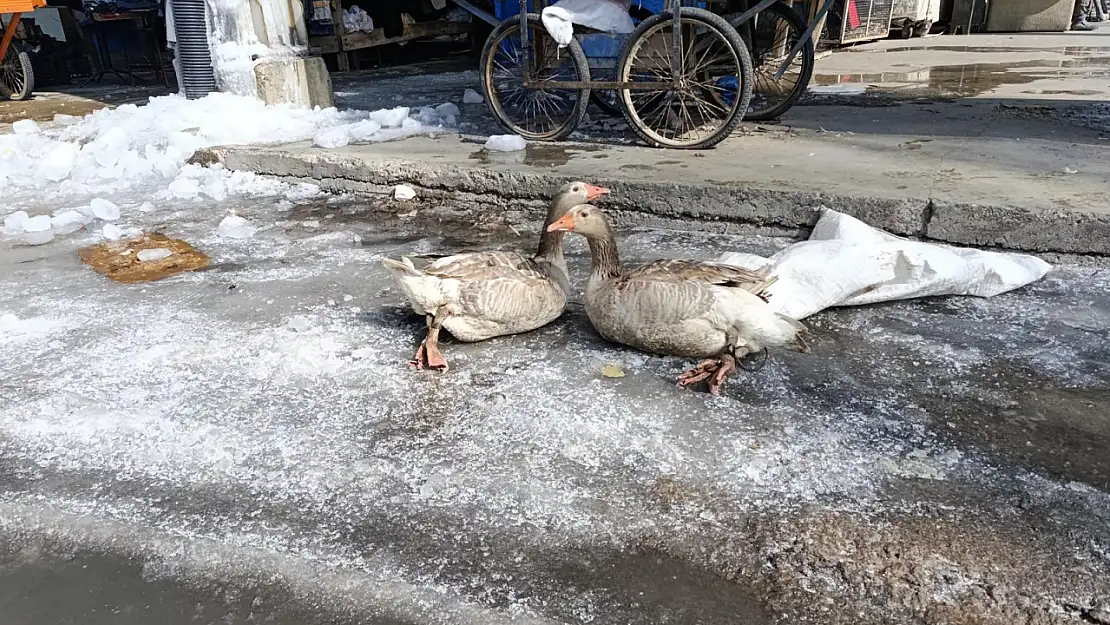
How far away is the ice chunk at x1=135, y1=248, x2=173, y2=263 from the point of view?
4.47 meters

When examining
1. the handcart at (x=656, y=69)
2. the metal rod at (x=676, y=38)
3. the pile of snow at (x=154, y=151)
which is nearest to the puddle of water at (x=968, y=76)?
the handcart at (x=656, y=69)

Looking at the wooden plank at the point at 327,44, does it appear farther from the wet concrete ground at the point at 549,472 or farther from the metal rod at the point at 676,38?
the wet concrete ground at the point at 549,472

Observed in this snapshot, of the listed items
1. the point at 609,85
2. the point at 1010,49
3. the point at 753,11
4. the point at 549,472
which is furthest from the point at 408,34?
the point at 549,472

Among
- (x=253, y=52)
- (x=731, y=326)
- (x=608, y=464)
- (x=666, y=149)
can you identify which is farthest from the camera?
(x=253, y=52)

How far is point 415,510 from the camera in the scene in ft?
7.28

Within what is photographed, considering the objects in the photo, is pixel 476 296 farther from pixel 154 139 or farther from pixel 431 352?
pixel 154 139

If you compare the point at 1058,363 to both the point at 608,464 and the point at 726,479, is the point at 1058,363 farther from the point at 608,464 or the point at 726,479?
the point at 608,464

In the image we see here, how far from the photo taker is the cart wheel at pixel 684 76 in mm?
4945

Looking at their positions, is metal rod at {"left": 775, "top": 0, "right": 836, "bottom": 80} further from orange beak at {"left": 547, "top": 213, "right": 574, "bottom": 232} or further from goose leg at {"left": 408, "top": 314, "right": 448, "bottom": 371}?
goose leg at {"left": 408, "top": 314, "right": 448, "bottom": 371}

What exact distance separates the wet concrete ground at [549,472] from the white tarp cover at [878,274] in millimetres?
85

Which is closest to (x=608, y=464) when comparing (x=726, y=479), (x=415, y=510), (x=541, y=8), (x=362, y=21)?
(x=726, y=479)

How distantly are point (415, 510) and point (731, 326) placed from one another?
133cm

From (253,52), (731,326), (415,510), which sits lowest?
(415,510)

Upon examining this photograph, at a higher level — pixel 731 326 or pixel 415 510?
pixel 731 326
